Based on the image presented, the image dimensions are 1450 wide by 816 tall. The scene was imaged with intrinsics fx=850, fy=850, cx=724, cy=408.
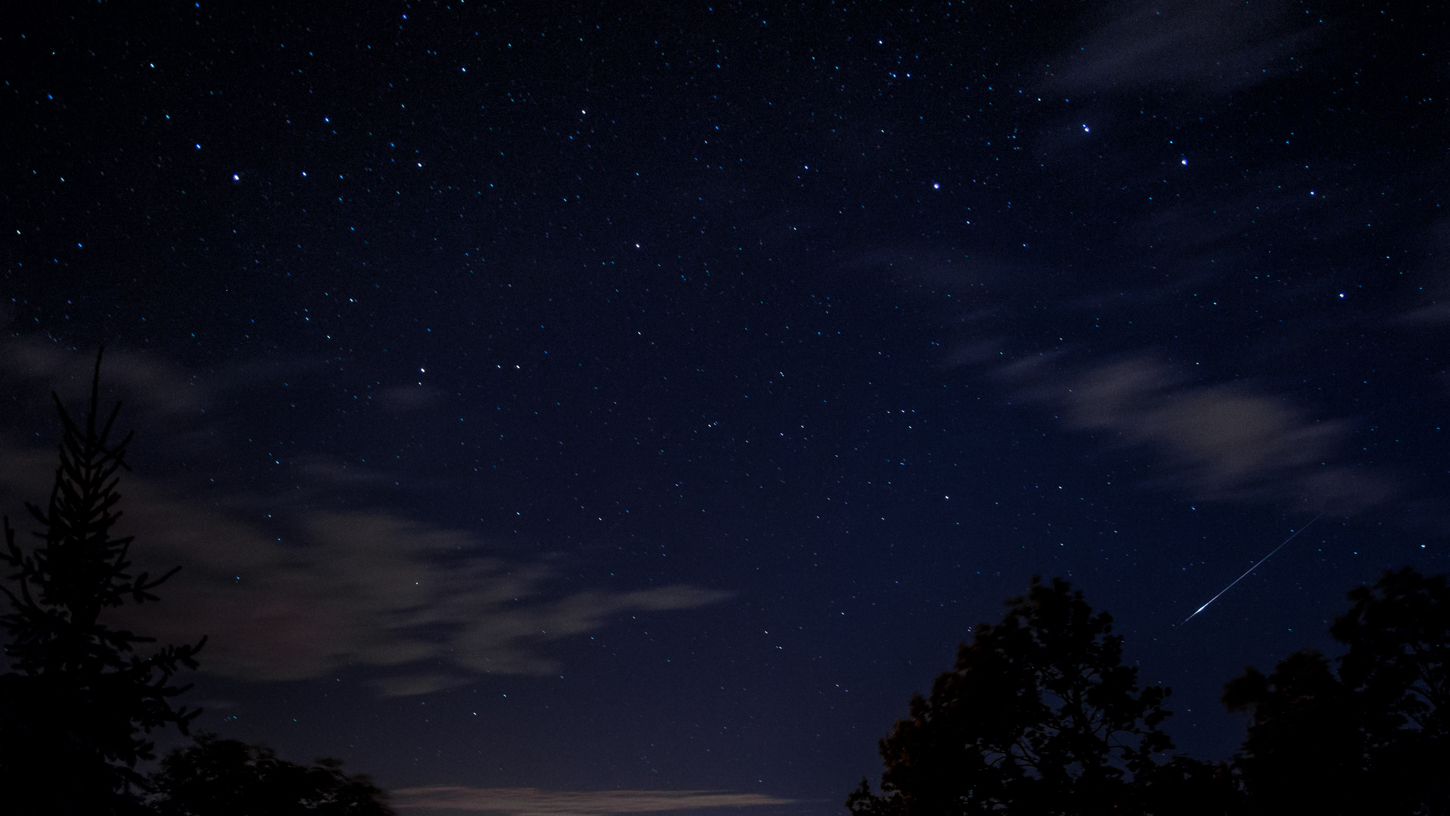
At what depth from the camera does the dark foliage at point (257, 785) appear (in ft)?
96.1

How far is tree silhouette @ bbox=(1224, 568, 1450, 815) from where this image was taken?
1891 centimetres

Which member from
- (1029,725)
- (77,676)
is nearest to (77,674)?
(77,676)

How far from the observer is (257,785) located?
32188 mm

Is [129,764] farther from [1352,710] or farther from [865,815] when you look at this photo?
[1352,710]

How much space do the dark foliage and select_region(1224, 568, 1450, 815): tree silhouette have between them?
30.6m

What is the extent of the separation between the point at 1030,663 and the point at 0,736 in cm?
2117

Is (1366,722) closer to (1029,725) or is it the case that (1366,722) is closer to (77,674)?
(1029,725)

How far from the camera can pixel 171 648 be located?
627 cm

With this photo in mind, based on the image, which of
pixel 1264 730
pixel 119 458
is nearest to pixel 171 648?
pixel 119 458

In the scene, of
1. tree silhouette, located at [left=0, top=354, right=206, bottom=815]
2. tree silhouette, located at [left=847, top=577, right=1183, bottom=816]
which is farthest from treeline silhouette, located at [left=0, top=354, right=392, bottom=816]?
tree silhouette, located at [left=847, top=577, right=1183, bottom=816]

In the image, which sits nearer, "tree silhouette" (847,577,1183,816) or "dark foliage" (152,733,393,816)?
"tree silhouette" (847,577,1183,816)

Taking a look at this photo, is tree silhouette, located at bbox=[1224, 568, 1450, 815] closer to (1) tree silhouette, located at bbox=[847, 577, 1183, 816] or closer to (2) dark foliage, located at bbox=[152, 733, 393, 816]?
(1) tree silhouette, located at bbox=[847, 577, 1183, 816]

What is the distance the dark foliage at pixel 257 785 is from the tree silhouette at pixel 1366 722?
30.6 metres

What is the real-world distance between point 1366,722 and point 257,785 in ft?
117
